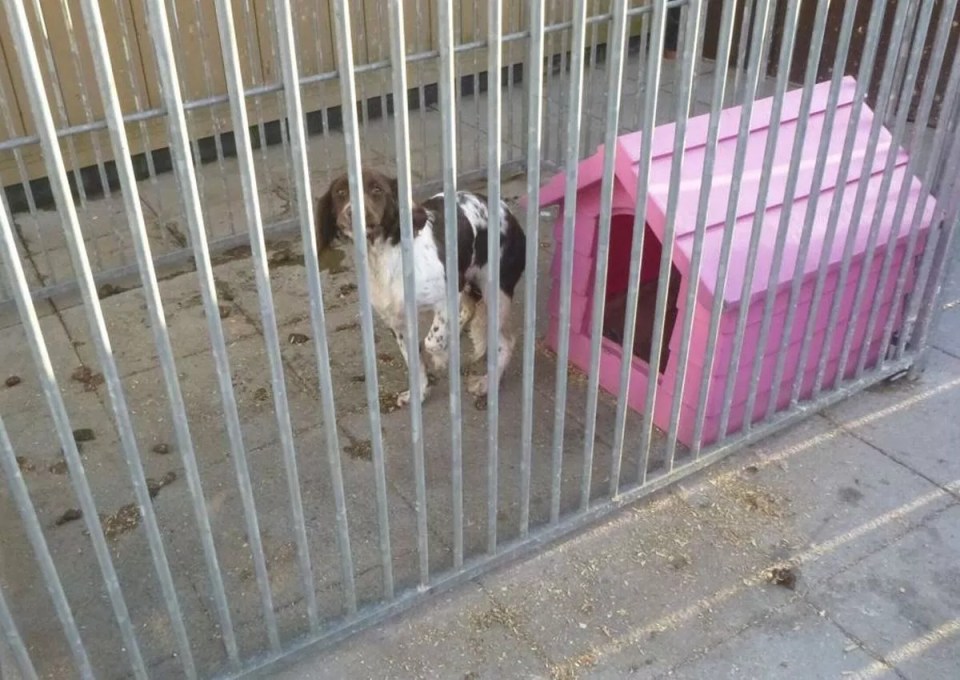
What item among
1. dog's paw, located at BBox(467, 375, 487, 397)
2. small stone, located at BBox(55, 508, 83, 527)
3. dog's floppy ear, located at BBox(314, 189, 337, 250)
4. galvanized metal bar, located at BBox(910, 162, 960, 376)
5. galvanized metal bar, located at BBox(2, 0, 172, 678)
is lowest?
dog's paw, located at BBox(467, 375, 487, 397)

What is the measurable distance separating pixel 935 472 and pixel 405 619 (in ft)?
6.71

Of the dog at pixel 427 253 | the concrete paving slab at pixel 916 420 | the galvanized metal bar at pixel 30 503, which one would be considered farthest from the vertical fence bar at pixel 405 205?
the concrete paving slab at pixel 916 420

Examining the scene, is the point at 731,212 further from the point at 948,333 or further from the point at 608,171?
the point at 948,333

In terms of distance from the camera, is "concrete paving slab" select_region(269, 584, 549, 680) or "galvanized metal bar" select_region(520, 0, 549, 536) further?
"concrete paving slab" select_region(269, 584, 549, 680)

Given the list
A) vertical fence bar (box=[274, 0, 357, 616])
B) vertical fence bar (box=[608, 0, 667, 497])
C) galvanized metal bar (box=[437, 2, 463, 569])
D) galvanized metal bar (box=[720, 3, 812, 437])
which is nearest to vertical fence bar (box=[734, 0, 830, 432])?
galvanized metal bar (box=[720, 3, 812, 437])

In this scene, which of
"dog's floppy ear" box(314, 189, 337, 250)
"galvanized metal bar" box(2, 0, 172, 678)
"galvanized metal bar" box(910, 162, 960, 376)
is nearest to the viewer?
"galvanized metal bar" box(2, 0, 172, 678)

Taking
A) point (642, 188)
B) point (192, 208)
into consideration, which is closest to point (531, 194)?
point (642, 188)

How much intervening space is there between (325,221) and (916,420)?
8.12ft

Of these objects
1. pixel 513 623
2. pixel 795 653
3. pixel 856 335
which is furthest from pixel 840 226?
pixel 513 623

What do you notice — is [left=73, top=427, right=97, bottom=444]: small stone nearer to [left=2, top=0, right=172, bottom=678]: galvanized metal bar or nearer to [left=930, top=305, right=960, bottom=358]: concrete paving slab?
[left=2, top=0, right=172, bottom=678]: galvanized metal bar

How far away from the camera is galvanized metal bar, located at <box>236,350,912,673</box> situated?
106 inches

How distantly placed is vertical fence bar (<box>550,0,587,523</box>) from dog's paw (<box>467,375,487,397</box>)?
3.07ft

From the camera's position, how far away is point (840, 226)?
3.38 m

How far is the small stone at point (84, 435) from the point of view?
3.61 metres
